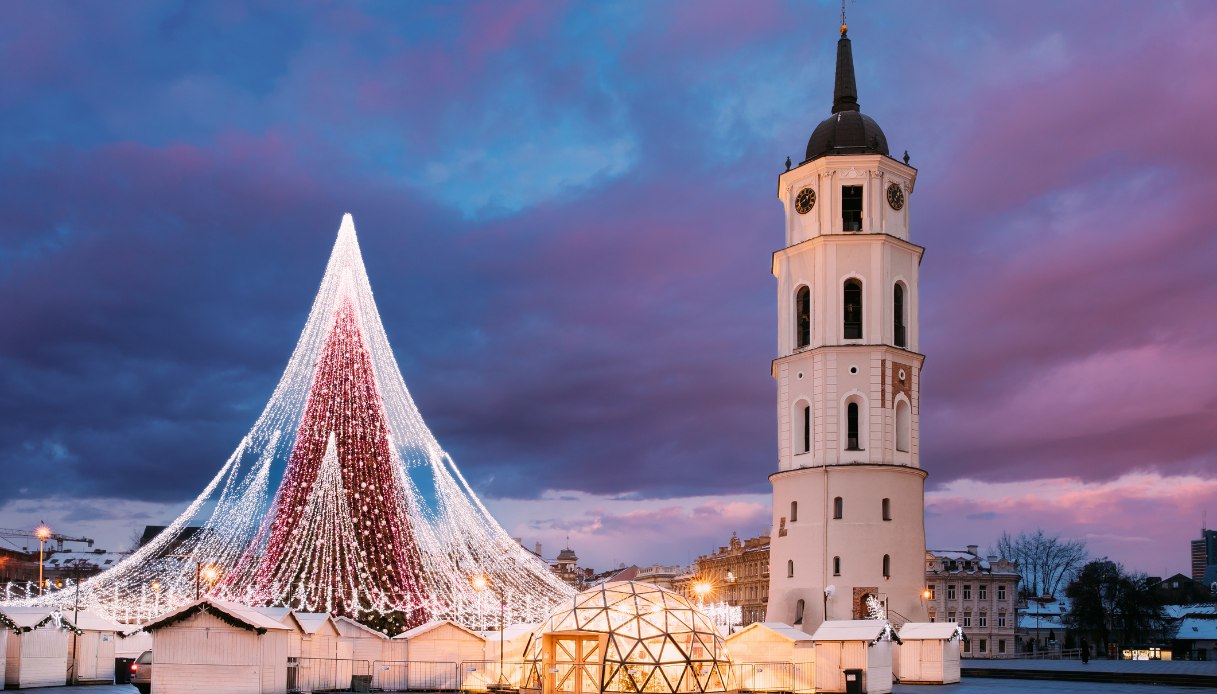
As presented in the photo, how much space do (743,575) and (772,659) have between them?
281ft

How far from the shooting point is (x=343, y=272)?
1704 inches

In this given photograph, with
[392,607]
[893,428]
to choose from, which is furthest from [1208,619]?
[392,607]

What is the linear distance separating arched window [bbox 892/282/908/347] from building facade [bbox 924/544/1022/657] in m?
50.9

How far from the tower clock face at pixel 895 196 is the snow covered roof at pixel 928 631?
19.2 meters

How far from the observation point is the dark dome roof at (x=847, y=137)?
54438 mm

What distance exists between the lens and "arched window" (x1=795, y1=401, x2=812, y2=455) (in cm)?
5328

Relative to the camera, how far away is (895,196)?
54.4 meters

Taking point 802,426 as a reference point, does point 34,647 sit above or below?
below

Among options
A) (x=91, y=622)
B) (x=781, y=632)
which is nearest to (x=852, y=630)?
(x=781, y=632)

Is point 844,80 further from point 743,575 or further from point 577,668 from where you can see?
point 743,575

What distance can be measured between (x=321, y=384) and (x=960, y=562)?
72734mm

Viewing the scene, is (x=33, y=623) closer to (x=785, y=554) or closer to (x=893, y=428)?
(x=785, y=554)

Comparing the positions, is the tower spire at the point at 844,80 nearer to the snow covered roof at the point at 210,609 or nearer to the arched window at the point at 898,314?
the arched window at the point at 898,314

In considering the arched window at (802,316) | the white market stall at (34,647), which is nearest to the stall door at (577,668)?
the white market stall at (34,647)
